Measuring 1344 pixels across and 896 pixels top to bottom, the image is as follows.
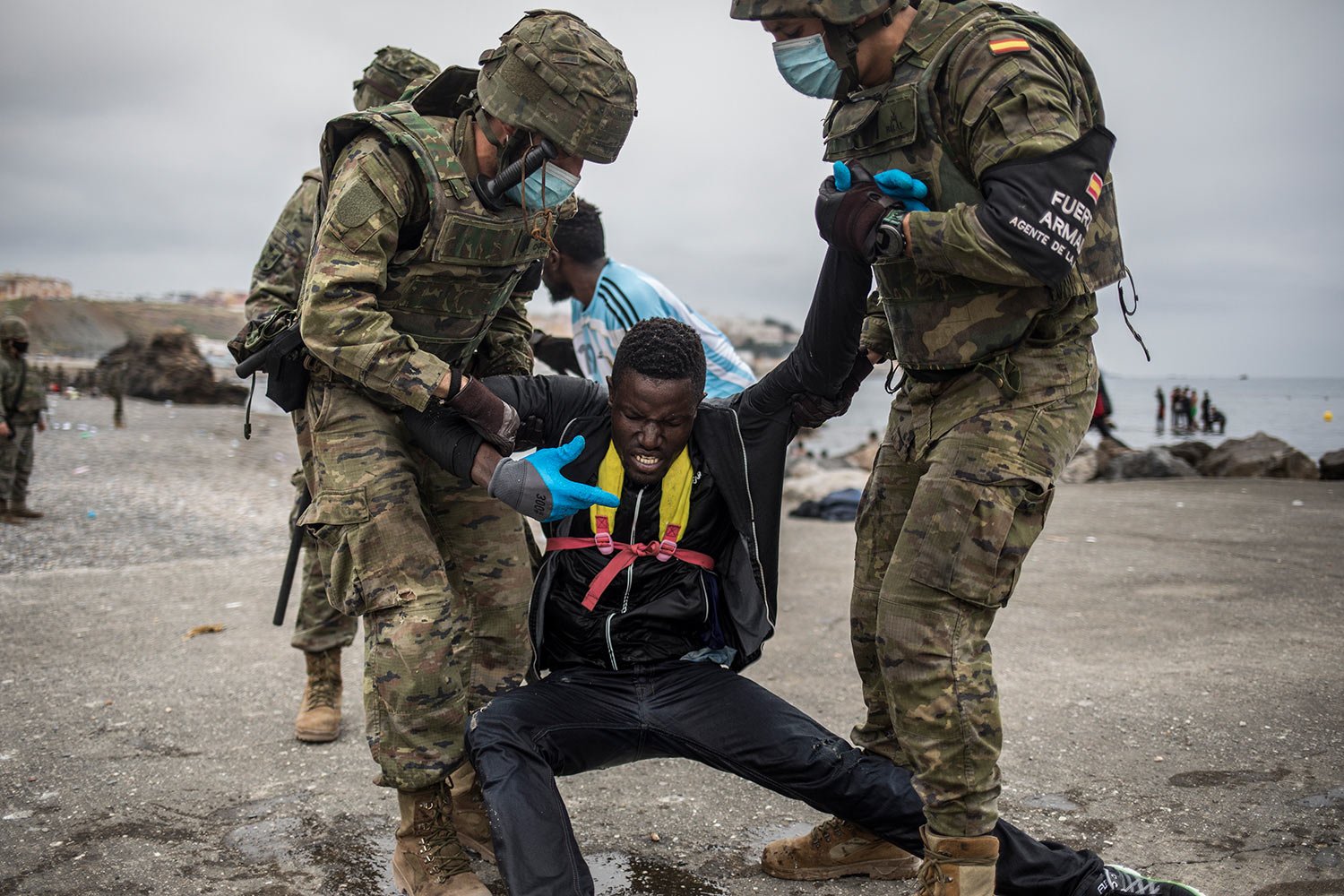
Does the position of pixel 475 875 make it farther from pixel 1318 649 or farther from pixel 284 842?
pixel 1318 649

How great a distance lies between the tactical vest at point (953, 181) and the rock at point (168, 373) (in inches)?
835

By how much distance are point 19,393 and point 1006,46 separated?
1079 centimetres

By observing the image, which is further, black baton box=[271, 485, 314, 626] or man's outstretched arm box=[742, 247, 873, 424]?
black baton box=[271, 485, 314, 626]

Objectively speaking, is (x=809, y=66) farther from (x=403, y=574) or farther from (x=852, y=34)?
(x=403, y=574)

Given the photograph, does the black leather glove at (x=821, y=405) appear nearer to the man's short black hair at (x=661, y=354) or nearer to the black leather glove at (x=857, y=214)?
the man's short black hair at (x=661, y=354)

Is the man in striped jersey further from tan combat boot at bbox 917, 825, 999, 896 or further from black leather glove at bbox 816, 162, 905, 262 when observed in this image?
tan combat boot at bbox 917, 825, 999, 896

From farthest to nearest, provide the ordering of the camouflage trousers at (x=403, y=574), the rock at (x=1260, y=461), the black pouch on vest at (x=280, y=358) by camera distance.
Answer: the rock at (x=1260, y=461)
the black pouch on vest at (x=280, y=358)
the camouflage trousers at (x=403, y=574)

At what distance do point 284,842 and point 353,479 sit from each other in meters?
1.23

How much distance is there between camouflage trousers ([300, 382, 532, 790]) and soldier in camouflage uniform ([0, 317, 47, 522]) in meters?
8.34

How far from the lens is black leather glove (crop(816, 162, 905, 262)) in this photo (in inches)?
106

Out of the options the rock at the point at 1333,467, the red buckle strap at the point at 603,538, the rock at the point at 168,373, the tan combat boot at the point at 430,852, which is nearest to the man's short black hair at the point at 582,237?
the red buckle strap at the point at 603,538

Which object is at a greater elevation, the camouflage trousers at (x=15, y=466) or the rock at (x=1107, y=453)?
the rock at (x=1107, y=453)

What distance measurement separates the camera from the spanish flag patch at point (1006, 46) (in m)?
2.62

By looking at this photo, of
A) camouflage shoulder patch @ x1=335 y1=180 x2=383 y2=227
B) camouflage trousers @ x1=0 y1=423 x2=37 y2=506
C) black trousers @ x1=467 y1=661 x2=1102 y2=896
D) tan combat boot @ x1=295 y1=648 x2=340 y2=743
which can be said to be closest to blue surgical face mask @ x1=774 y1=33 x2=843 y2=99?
camouflage shoulder patch @ x1=335 y1=180 x2=383 y2=227
